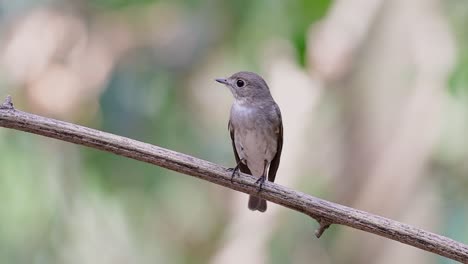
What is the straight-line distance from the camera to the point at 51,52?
6.70 m

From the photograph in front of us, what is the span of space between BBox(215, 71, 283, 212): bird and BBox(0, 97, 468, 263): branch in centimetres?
149

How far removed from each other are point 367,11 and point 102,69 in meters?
2.02

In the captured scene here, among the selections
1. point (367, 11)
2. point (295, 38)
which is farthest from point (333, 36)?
point (295, 38)

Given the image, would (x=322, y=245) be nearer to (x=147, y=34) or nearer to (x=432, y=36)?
(x=432, y=36)

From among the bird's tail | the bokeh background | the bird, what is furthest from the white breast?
the bokeh background

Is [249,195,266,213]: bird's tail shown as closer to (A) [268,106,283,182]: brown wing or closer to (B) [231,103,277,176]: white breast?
(A) [268,106,283,182]: brown wing

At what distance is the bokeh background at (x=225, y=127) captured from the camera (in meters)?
5.89

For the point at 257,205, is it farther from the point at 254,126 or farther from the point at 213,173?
the point at 213,173

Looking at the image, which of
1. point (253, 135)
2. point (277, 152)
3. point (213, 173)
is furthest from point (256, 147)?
point (213, 173)

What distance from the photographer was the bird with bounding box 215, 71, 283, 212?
205 inches

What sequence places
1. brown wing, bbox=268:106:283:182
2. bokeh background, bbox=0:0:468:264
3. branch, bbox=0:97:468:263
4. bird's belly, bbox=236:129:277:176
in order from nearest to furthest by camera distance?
branch, bbox=0:97:468:263 < bird's belly, bbox=236:129:277:176 < brown wing, bbox=268:106:283:182 < bokeh background, bbox=0:0:468:264

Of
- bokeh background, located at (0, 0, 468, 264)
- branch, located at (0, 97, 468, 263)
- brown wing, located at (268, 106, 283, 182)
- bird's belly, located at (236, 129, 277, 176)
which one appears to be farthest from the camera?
bokeh background, located at (0, 0, 468, 264)

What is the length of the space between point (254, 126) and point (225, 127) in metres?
1.73

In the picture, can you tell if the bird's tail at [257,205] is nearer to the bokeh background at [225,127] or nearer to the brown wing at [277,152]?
the brown wing at [277,152]
